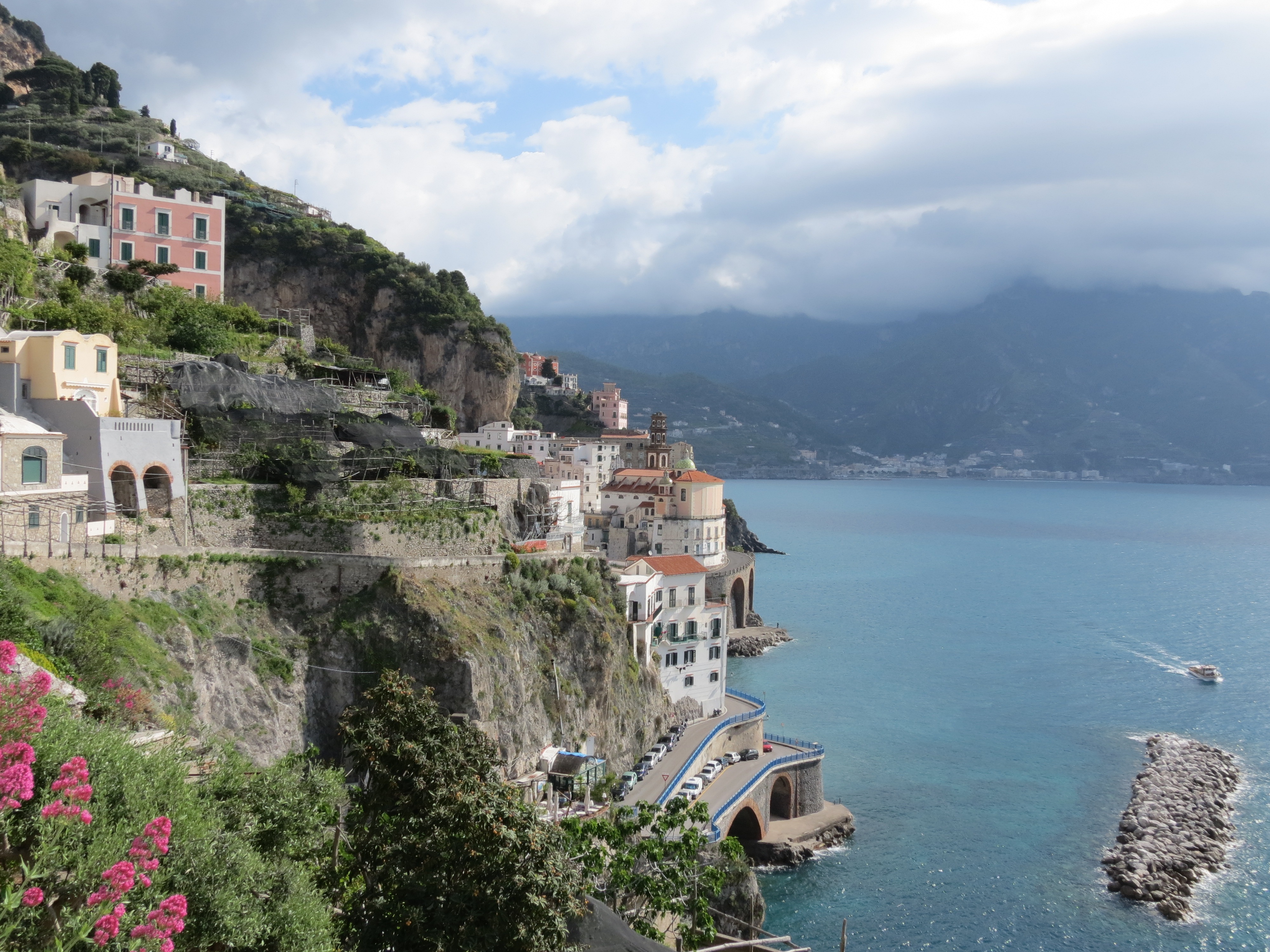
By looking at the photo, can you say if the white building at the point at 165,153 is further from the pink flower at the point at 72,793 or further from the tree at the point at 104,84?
the pink flower at the point at 72,793

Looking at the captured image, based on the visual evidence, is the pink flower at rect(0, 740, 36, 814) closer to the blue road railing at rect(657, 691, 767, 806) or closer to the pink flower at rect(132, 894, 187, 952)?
the pink flower at rect(132, 894, 187, 952)

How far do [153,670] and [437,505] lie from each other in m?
13.3

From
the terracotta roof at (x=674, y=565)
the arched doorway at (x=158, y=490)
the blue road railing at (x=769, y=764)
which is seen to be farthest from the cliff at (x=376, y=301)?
the blue road railing at (x=769, y=764)

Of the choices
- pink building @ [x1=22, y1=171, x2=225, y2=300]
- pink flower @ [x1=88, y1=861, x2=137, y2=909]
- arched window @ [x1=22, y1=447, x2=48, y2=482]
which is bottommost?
pink flower @ [x1=88, y1=861, x2=137, y2=909]

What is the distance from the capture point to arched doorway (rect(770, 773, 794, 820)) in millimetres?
37469

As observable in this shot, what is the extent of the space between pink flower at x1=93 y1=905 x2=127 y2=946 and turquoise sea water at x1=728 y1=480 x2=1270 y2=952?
25.2m

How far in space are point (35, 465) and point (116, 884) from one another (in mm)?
19653

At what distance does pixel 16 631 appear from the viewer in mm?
15992

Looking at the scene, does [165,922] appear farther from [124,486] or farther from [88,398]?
[88,398]

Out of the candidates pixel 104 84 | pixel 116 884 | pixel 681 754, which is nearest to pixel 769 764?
pixel 681 754

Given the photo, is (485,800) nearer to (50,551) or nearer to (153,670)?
(153,670)

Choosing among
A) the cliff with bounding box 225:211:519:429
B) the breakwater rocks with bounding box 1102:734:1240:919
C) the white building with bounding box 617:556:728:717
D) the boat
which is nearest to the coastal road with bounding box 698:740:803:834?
the white building with bounding box 617:556:728:717

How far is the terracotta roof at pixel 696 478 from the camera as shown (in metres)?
73.8

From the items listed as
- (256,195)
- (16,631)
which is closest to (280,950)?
(16,631)
